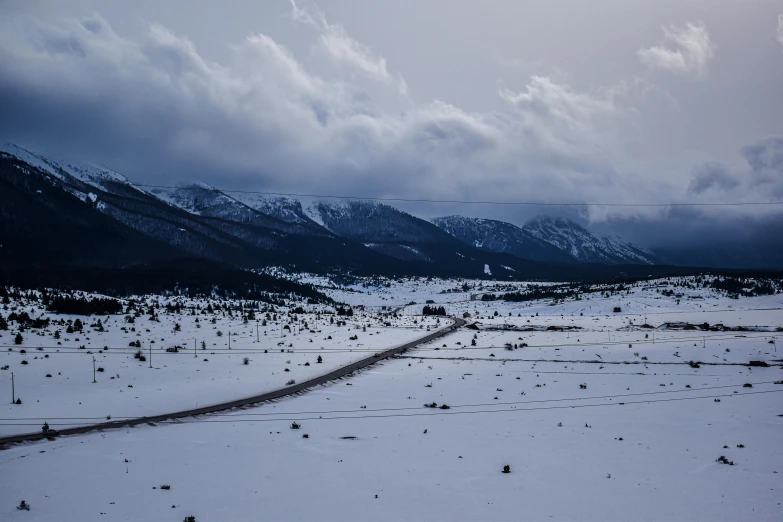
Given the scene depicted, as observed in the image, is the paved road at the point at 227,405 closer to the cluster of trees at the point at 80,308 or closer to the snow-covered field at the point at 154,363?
the snow-covered field at the point at 154,363

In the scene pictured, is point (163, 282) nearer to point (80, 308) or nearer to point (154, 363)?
point (80, 308)

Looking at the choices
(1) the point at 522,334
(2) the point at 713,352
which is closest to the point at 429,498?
(2) the point at 713,352

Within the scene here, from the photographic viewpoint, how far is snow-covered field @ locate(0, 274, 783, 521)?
55.7 ft

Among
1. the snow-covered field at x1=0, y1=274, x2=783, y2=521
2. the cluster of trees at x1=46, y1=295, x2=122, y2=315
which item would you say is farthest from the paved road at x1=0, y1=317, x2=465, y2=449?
the cluster of trees at x1=46, y1=295, x2=122, y2=315

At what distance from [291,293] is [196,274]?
26.7 metres

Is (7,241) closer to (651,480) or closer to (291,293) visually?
(291,293)

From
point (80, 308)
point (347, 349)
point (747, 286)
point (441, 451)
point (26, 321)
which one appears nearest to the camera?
point (441, 451)

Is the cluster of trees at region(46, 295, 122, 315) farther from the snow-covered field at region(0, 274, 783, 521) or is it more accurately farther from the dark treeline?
the dark treeline

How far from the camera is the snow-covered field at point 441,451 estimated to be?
17.0 m

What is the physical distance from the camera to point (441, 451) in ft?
74.9

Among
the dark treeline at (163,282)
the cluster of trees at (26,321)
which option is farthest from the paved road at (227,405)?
the dark treeline at (163,282)

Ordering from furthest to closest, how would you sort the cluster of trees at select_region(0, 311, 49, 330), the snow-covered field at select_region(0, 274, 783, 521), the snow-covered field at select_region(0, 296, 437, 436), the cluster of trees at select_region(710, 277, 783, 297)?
the cluster of trees at select_region(710, 277, 783, 297) → the cluster of trees at select_region(0, 311, 49, 330) → the snow-covered field at select_region(0, 296, 437, 436) → the snow-covered field at select_region(0, 274, 783, 521)

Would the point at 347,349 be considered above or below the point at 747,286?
below

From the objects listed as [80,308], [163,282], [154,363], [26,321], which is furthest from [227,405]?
[163,282]
